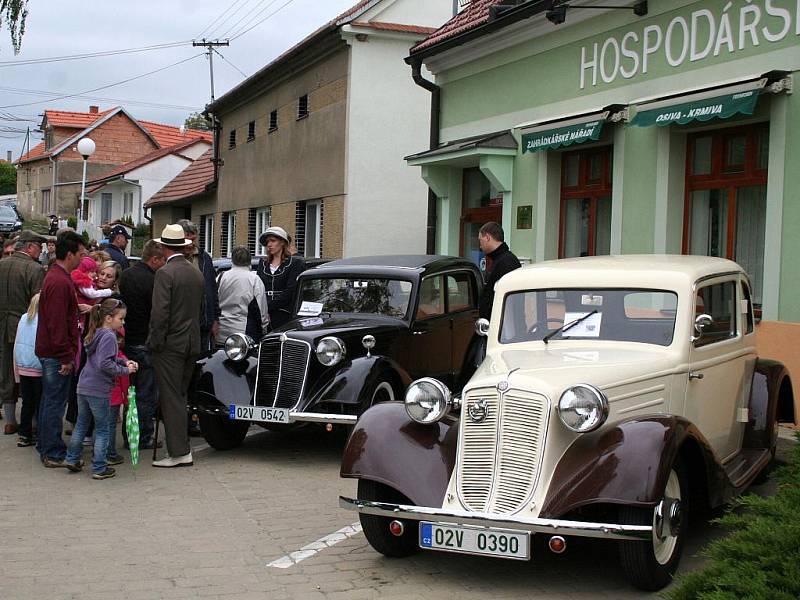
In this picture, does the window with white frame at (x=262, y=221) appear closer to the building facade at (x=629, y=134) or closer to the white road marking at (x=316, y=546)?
the building facade at (x=629, y=134)

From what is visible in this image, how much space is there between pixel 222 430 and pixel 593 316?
4045mm

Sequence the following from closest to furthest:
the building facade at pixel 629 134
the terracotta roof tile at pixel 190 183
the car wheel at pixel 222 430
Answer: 1. the car wheel at pixel 222 430
2. the building facade at pixel 629 134
3. the terracotta roof tile at pixel 190 183

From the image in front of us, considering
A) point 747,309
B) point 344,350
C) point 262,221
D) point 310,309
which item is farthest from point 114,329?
point 262,221

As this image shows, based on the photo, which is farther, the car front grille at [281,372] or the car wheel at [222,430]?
the car wheel at [222,430]

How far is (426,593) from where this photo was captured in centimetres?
515

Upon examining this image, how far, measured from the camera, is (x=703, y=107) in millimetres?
10422

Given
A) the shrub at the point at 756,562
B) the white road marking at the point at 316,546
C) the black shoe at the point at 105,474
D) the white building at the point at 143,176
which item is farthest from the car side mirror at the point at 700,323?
the white building at the point at 143,176

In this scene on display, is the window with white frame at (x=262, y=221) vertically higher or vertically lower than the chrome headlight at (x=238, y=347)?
higher

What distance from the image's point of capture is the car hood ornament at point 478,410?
5332mm

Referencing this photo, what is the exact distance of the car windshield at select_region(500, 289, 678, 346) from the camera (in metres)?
6.14

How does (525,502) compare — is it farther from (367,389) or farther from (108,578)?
(367,389)

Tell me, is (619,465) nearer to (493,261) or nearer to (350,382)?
(350,382)

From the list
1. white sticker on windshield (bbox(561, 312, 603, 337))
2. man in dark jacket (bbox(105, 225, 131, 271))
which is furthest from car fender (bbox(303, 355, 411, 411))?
man in dark jacket (bbox(105, 225, 131, 271))

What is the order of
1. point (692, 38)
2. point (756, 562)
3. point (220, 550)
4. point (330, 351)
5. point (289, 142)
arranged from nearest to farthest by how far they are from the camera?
point (756, 562)
point (220, 550)
point (330, 351)
point (692, 38)
point (289, 142)
